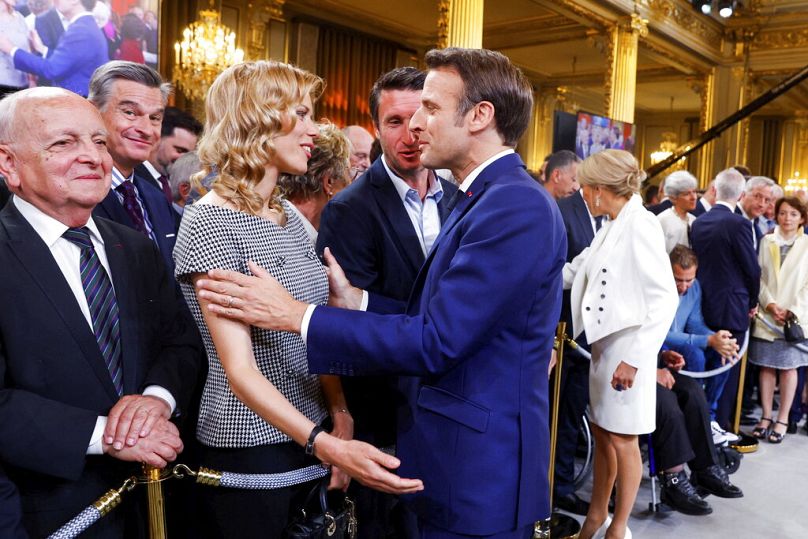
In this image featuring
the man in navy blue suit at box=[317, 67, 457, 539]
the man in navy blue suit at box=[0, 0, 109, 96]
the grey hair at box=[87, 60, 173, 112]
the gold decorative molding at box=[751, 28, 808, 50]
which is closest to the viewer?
the man in navy blue suit at box=[317, 67, 457, 539]

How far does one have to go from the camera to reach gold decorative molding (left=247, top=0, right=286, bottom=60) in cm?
1009

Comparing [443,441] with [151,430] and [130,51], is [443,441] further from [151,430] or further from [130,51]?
[130,51]

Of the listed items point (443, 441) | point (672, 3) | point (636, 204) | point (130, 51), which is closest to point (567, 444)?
point (636, 204)

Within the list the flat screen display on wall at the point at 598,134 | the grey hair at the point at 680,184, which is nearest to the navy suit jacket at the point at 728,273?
the grey hair at the point at 680,184

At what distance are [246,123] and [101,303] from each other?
55 centimetres

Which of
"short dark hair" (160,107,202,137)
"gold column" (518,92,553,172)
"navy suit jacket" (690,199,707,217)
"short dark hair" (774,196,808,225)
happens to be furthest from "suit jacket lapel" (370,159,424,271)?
"gold column" (518,92,553,172)

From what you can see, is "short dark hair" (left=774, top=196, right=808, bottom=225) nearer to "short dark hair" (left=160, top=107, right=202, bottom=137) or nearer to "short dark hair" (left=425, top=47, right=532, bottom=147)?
"short dark hair" (left=160, top=107, right=202, bottom=137)

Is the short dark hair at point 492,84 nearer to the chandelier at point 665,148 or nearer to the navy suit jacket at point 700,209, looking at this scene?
the navy suit jacket at point 700,209

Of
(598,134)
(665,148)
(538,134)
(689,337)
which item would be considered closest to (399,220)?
(689,337)

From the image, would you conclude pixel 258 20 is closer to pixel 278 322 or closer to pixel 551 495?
pixel 551 495

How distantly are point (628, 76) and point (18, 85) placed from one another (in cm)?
1014

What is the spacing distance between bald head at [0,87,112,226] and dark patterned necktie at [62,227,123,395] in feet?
0.17

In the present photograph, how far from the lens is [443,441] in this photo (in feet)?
5.06

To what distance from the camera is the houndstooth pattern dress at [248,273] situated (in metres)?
1.50
